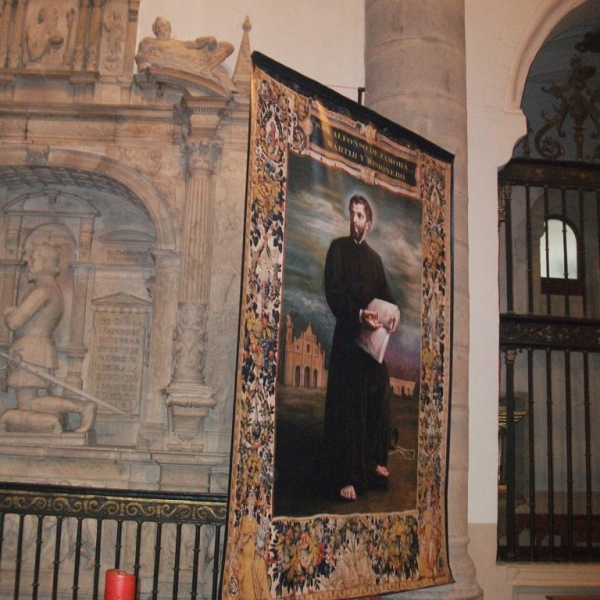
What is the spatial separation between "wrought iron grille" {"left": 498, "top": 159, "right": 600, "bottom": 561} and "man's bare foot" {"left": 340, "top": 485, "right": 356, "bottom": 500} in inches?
85.2

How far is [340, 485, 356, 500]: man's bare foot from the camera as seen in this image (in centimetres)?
388

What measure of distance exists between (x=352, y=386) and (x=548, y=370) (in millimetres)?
2393

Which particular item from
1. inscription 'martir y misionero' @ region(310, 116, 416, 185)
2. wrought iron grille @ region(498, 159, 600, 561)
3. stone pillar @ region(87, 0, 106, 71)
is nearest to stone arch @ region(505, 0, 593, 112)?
wrought iron grille @ region(498, 159, 600, 561)

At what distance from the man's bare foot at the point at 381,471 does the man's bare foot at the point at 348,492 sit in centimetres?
23

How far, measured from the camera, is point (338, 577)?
12.4 ft

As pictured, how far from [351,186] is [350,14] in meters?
2.39

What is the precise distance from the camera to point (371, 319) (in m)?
4.16

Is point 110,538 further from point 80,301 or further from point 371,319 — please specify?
point 371,319

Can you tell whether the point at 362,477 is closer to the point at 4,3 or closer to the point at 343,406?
the point at 343,406

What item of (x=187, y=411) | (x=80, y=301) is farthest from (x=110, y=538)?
(x=80, y=301)

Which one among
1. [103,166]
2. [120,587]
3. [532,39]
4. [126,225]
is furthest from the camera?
[532,39]

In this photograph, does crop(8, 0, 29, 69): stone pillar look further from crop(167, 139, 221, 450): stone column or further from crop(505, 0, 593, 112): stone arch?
crop(505, 0, 593, 112): stone arch

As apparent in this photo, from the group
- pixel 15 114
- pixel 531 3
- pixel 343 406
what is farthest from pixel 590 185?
pixel 15 114

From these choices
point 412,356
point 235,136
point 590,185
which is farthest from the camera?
point 590,185
